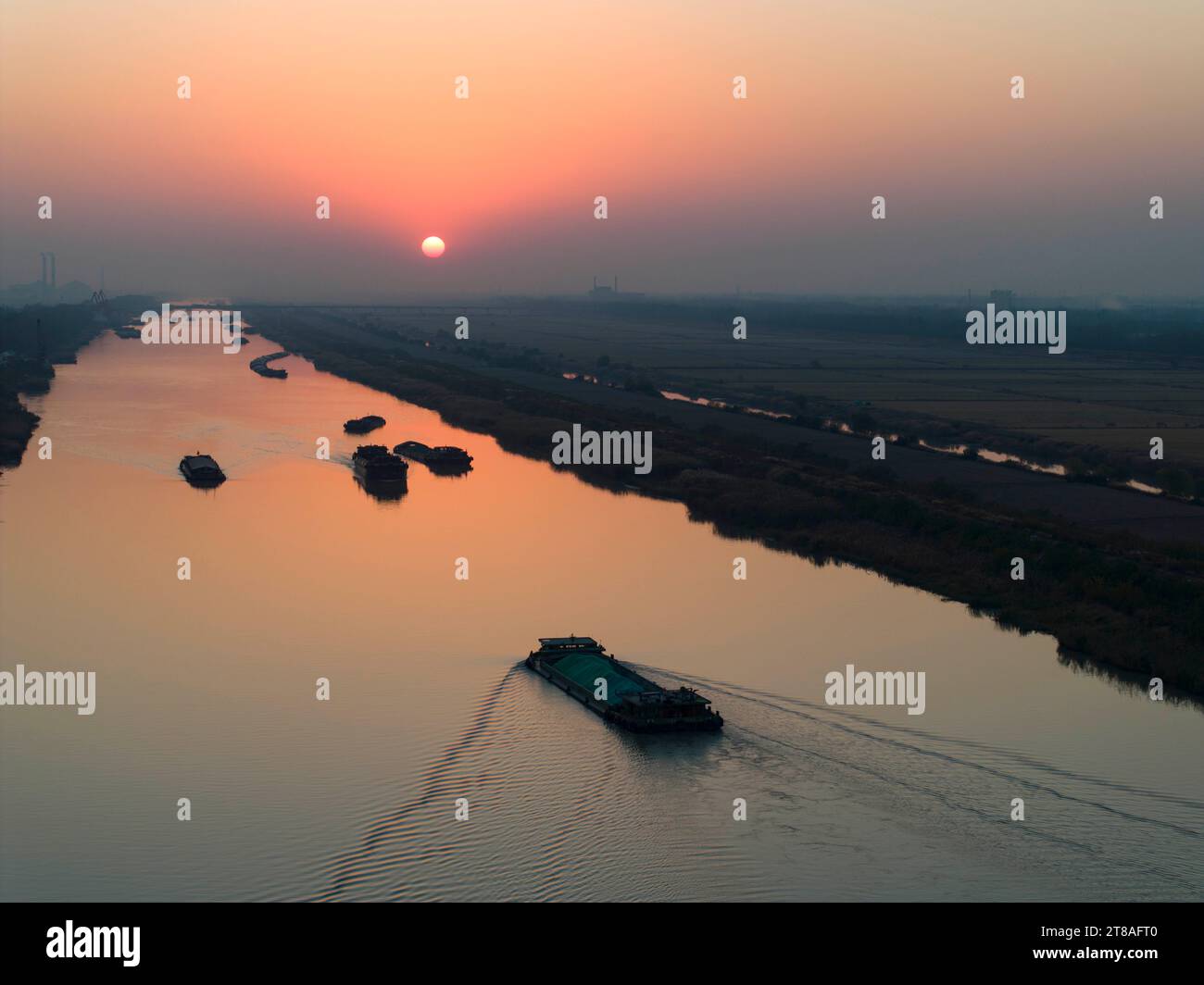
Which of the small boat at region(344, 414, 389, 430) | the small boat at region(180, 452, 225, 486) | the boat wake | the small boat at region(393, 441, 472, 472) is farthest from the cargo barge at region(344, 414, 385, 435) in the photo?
the boat wake

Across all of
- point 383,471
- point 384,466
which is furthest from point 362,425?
point 383,471

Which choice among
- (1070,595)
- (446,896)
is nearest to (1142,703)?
(1070,595)

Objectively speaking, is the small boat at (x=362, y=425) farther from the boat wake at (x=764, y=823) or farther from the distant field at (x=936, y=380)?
the boat wake at (x=764, y=823)

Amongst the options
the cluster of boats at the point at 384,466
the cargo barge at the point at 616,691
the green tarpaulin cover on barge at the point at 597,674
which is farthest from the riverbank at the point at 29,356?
the green tarpaulin cover on barge at the point at 597,674

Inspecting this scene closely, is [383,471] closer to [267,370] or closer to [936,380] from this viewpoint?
[936,380]

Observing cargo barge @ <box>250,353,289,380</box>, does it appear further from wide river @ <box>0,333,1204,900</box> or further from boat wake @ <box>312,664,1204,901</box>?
boat wake @ <box>312,664,1204,901</box>
